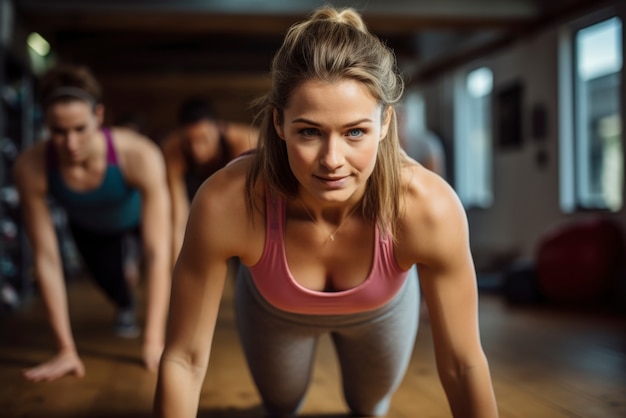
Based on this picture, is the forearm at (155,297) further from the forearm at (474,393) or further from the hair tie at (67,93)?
the forearm at (474,393)

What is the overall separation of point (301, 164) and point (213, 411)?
1100mm

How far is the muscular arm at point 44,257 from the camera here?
2.62 metres

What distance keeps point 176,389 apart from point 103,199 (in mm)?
1686

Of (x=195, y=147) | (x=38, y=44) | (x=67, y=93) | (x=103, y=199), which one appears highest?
(x=38, y=44)

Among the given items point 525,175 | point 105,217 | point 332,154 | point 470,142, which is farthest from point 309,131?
point 470,142

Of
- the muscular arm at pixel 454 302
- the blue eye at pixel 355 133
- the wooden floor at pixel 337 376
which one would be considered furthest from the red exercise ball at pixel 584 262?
the blue eye at pixel 355 133

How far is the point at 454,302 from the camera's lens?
1402 millimetres

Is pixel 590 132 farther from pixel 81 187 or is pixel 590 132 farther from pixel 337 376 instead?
pixel 81 187

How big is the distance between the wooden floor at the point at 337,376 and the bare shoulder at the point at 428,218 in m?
0.82

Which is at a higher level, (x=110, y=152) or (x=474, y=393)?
(x=110, y=152)

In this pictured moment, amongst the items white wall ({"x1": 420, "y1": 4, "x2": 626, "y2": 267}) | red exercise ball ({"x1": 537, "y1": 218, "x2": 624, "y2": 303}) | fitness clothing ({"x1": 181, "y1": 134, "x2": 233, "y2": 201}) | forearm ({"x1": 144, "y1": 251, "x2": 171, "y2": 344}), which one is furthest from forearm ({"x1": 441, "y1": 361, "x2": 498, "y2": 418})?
white wall ({"x1": 420, "y1": 4, "x2": 626, "y2": 267})

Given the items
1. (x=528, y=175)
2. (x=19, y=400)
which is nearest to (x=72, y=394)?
(x=19, y=400)

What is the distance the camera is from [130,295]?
3.65 metres

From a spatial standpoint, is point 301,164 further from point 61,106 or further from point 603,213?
point 603,213
